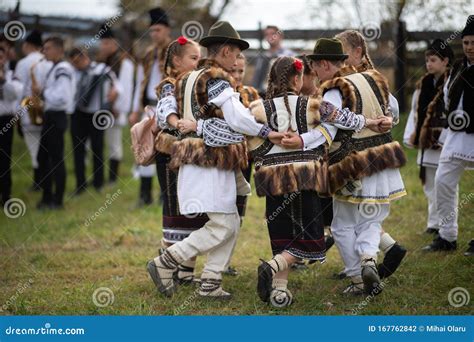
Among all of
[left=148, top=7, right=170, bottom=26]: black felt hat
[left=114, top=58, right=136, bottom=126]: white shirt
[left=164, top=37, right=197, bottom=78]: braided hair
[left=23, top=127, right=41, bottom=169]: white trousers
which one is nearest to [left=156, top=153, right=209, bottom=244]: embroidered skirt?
[left=164, top=37, right=197, bottom=78]: braided hair

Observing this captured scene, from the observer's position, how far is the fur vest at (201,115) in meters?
4.39

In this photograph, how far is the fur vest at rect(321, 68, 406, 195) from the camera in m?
4.42

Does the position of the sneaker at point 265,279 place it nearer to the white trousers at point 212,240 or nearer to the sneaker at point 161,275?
the white trousers at point 212,240

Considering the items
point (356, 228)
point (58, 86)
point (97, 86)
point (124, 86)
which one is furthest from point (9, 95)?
point (356, 228)

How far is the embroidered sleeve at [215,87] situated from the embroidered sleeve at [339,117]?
0.59m

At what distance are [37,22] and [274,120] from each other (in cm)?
741

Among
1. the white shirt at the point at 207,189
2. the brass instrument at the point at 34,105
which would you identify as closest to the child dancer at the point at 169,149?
the white shirt at the point at 207,189

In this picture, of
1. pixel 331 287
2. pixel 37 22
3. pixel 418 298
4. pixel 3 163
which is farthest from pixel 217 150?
pixel 37 22

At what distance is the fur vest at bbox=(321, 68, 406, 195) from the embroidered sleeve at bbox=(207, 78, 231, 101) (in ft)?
2.08

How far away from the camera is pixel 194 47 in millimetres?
4852

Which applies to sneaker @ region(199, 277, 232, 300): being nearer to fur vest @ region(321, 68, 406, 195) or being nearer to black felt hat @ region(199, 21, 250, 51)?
fur vest @ region(321, 68, 406, 195)

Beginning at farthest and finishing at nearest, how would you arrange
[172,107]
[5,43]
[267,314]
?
[5,43] < [172,107] < [267,314]

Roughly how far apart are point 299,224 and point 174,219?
3.30 feet

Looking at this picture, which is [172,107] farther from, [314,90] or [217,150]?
[314,90]
